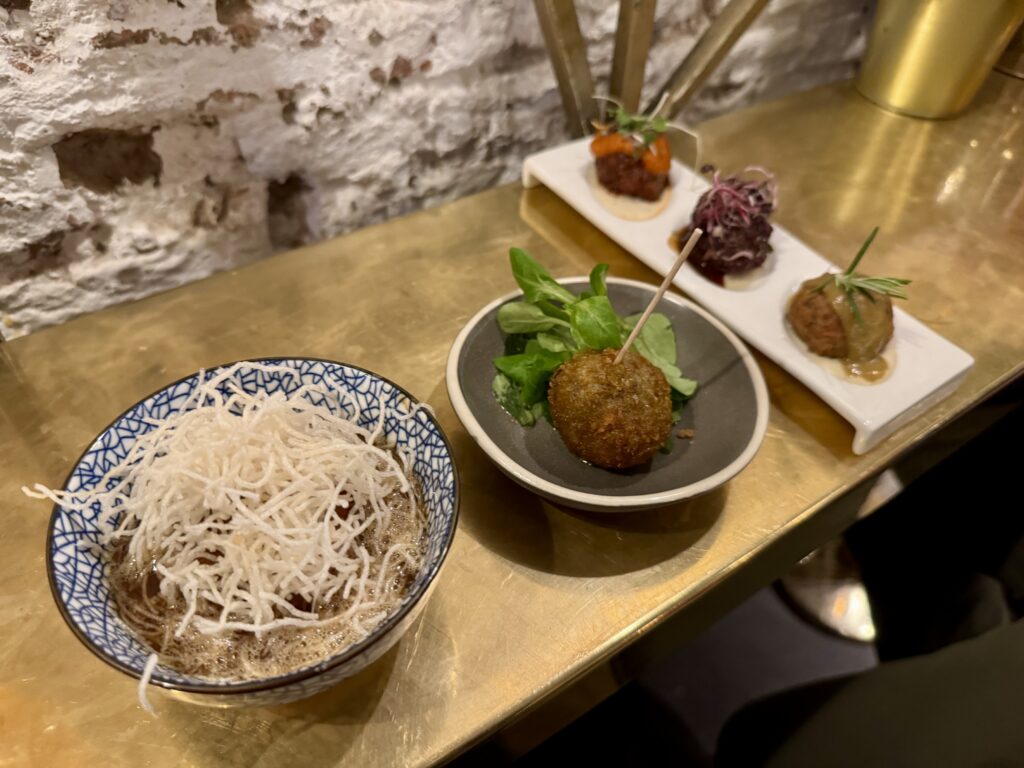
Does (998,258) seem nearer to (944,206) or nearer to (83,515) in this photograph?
(944,206)

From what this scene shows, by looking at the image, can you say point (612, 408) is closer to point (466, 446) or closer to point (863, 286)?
point (466, 446)

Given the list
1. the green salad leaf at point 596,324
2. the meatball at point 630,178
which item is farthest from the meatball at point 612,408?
the meatball at point 630,178

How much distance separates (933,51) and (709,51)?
0.76 m

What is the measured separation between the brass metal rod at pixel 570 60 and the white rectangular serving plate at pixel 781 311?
4.7 inches

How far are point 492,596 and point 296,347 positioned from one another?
23.0 inches

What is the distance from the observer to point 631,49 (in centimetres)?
168

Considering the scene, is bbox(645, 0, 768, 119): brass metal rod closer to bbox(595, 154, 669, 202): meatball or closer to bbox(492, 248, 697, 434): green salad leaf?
bbox(595, 154, 669, 202): meatball

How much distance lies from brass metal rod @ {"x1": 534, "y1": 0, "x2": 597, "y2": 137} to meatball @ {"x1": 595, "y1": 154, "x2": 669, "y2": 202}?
20 centimetres

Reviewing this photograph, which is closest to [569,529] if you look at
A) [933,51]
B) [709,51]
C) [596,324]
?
[596,324]

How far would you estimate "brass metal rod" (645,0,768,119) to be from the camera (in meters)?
1.75

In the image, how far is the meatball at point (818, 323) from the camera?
4.20 feet

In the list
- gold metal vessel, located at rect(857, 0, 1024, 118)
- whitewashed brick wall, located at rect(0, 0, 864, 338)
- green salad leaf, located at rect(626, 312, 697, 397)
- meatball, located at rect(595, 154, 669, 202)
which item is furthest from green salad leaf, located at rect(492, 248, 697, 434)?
gold metal vessel, located at rect(857, 0, 1024, 118)

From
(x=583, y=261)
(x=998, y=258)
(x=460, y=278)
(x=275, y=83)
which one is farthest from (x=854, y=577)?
(x=275, y=83)

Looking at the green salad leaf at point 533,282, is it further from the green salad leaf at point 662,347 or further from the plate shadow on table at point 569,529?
the plate shadow on table at point 569,529
